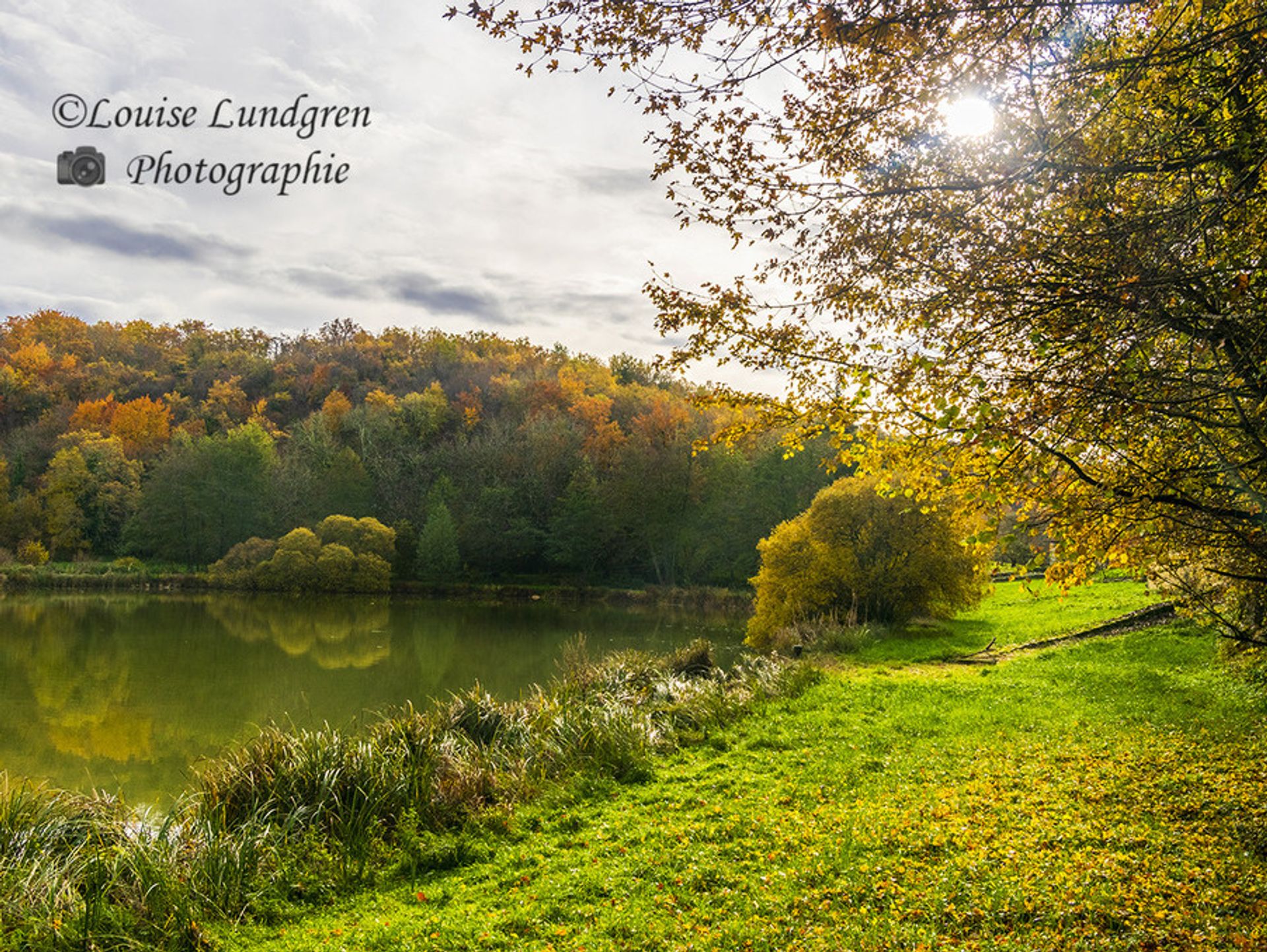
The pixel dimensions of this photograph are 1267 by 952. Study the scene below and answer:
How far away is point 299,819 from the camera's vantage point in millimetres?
7348

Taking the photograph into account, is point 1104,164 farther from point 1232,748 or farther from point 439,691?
point 439,691

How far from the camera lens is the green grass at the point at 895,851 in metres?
4.41

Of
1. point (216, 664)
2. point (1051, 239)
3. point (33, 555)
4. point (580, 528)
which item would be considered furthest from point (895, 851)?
point (33, 555)

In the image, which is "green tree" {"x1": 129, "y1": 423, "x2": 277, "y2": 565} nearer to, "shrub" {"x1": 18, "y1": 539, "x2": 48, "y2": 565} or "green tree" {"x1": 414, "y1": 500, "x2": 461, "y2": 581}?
"shrub" {"x1": 18, "y1": 539, "x2": 48, "y2": 565}

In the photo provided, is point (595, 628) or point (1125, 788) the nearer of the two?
point (1125, 788)

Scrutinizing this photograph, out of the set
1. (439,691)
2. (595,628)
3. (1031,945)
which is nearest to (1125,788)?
(1031,945)

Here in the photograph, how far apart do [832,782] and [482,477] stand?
1923 inches

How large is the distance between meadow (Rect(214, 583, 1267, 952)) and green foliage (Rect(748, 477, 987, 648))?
11526mm

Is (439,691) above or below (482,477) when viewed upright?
below

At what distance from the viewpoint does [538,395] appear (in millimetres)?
67688

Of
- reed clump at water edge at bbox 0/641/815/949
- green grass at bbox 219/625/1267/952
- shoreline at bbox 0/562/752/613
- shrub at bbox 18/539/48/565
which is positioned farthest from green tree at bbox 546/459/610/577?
green grass at bbox 219/625/1267/952

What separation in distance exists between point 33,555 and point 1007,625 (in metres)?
51.1

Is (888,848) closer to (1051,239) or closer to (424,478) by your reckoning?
(1051,239)

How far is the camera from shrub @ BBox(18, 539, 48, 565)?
46406 millimetres
